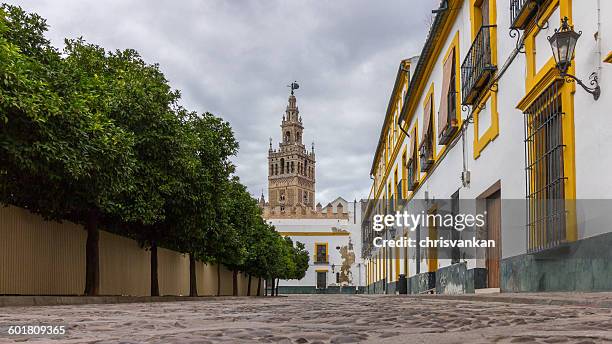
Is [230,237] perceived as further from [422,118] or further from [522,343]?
[522,343]

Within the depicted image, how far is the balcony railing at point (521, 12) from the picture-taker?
9.57 m

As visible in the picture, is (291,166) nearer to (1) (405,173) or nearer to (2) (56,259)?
(1) (405,173)

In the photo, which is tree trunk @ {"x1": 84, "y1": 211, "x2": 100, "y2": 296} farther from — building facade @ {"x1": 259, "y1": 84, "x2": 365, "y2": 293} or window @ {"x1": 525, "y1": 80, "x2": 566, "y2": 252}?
building facade @ {"x1": 259, "y1": 84, "x2": 365, "y2": 293}

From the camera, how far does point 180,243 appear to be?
64.1 ft

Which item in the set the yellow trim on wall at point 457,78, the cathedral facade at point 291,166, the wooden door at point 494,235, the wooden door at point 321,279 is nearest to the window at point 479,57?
the yellow trim on wall at point 457,78

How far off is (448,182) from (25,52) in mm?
9758

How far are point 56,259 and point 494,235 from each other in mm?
8999

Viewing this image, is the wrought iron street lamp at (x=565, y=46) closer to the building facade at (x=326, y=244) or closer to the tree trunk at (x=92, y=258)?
the tree trunk at (x=92, y=258)

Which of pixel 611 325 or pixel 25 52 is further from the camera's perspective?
pixel 25 52

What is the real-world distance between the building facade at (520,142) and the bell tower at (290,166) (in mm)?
101992

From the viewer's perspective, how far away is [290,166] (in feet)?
407

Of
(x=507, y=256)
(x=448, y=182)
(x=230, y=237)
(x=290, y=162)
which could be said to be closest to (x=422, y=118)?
(x=448, y=182)

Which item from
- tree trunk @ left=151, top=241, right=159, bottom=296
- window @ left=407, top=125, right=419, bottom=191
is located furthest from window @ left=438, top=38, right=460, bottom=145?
tree trunk @ left=151, top=241, right=159, bottom=296

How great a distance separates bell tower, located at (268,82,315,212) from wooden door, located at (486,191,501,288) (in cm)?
10712
